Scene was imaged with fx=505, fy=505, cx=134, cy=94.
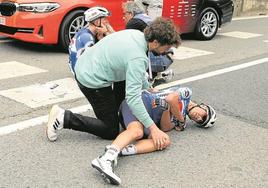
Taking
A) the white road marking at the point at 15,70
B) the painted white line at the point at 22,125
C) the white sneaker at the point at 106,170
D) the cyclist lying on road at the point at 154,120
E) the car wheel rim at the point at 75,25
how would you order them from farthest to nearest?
the car wheel rim at the point at 75,25 → the white road marking at the point at 15,70 → the painted white line at the point at 22,125 → the cyclist lying on road at the point at 154,120 → the white sneaker at the point at 106,170

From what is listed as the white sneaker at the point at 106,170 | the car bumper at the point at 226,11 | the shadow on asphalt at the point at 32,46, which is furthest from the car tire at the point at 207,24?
the white sneaker at the point at 106,170

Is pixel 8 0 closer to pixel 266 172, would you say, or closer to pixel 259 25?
pixel 266 172

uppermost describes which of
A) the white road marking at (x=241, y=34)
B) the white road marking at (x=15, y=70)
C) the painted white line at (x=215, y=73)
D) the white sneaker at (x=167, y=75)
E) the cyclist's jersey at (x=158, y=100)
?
the cyclist's jersey at (x=158, y=100)

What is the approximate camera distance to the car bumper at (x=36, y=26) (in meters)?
7.71

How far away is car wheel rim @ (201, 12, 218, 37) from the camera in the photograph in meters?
10.1

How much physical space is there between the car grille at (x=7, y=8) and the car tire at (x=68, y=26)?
0.79 metres

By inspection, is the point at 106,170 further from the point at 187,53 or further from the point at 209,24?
the point at 209,24

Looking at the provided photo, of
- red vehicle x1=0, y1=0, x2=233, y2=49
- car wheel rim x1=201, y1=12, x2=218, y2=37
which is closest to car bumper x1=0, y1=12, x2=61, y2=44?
red vehicle x1=0, y1=0, x2=233, y2=49

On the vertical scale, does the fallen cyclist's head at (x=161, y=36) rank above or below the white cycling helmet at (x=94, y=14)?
above

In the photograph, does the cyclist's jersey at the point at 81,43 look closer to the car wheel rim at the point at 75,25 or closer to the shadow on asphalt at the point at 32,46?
the car wheel rim at the point at 75,25

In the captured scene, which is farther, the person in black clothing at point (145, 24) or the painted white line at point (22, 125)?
Answer: the person in black clothing at point (145, 24)

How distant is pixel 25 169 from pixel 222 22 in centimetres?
755

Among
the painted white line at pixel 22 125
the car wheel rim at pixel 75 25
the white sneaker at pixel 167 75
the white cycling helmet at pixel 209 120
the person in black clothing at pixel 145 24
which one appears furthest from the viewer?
the car wheel rim at pixel 75 25

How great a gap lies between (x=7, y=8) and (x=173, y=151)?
4.71 m
